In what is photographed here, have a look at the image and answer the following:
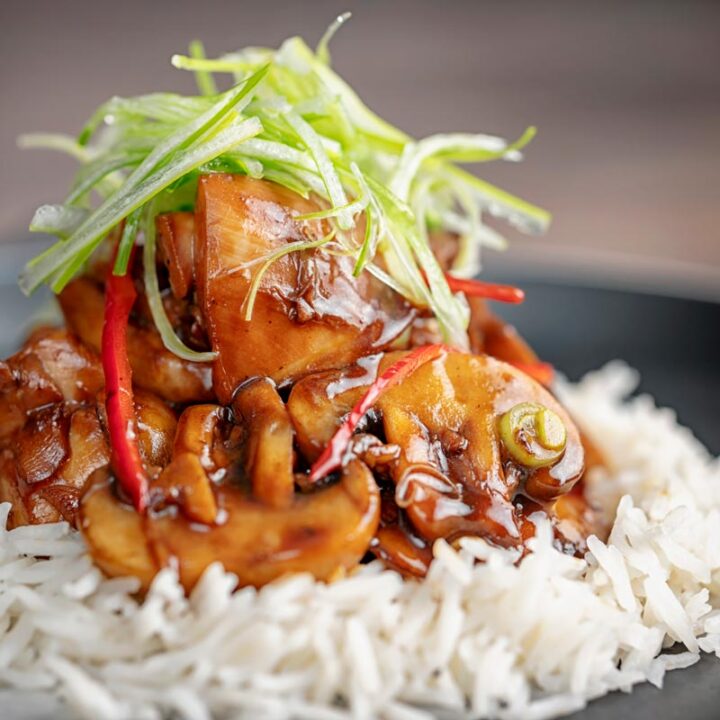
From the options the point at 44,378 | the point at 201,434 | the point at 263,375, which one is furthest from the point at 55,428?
the point at 263,375

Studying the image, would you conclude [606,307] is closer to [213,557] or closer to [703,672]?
[703,672]

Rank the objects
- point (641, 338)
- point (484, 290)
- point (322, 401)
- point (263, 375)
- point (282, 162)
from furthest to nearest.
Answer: point (641, 338), point (484, 290), point (282, 162), point (263, 375), point (322, 401)

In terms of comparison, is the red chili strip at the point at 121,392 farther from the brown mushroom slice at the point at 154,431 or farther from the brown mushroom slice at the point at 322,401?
the brown mushroom slice at the point at 322,401

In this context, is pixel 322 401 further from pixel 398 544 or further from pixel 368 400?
pixel 398 544

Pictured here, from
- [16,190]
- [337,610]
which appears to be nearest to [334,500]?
[337,610]

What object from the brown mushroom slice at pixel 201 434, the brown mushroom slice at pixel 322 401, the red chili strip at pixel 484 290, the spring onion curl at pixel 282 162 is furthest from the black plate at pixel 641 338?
the brown mushroom slice at pixel 201 434
